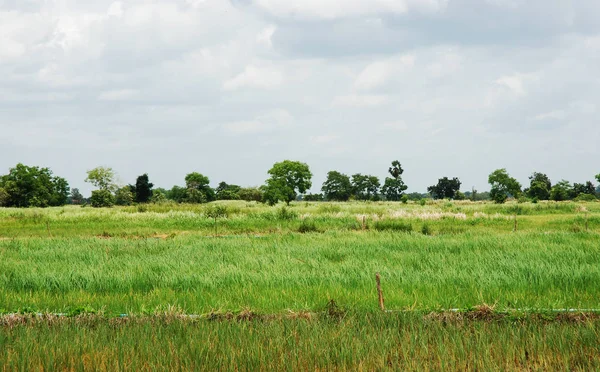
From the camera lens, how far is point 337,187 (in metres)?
115

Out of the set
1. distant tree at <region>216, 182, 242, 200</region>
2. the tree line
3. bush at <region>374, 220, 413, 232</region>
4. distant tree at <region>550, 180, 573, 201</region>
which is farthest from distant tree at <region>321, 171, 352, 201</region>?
bush at <region>374, 220, 413, 232</region>

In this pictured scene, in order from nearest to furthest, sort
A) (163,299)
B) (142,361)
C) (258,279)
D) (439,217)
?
(142,361) < (163,299) < (258,279) < (439,217)

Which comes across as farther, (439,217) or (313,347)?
(439,217)

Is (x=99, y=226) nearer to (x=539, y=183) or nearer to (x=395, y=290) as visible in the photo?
(x=395, y=290)

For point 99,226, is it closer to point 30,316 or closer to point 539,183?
point 30,316

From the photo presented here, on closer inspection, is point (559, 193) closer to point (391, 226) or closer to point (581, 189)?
point (581, 189)

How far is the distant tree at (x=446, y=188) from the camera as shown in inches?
4675

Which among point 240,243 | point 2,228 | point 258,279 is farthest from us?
point 2,228

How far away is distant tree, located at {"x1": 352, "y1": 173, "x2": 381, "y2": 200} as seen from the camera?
11462 centimetres

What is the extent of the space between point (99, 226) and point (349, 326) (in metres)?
28.5

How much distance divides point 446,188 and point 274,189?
2775 inches

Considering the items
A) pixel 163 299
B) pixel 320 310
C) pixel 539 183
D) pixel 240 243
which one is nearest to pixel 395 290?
pixel 320 310

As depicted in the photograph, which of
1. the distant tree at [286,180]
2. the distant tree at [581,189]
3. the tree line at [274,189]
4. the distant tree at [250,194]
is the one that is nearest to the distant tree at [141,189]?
the tree line at [274,189]

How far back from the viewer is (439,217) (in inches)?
1339
